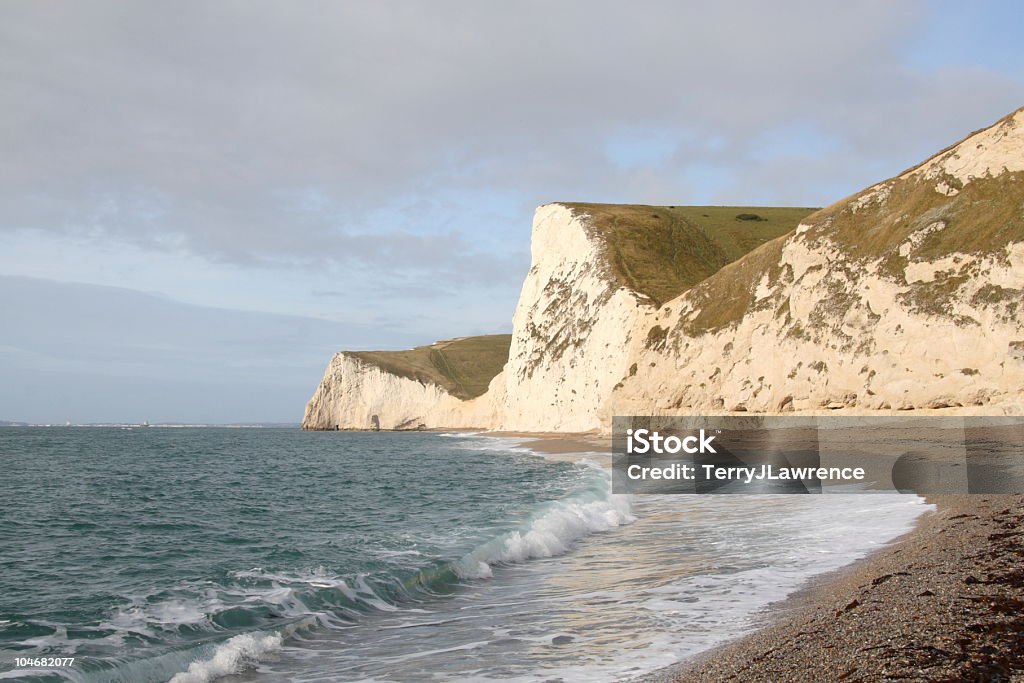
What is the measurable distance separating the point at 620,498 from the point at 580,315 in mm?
45122

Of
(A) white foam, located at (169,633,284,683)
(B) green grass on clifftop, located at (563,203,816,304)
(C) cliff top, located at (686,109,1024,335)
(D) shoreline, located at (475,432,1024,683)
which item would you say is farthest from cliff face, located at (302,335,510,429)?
(A) white foam, located at (169,633,284,683)

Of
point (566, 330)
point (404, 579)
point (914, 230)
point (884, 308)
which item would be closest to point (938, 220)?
point (914, 230)

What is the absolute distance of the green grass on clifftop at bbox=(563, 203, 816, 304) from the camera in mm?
65812

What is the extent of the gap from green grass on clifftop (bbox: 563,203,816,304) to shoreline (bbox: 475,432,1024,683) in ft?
166

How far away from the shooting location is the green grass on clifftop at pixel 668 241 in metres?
65.8

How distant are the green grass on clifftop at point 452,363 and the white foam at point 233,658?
371ft

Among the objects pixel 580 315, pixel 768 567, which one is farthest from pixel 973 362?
pixel 580 315

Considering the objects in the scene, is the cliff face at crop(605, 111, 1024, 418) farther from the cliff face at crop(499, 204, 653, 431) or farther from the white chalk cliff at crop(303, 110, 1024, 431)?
the cliff face at crop(499, 204, 653, 431)

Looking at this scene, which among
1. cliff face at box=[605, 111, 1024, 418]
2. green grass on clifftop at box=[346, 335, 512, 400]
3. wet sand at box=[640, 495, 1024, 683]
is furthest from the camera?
green grass on clifftop at box=[346, 335, 512, 400]

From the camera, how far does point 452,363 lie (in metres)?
138

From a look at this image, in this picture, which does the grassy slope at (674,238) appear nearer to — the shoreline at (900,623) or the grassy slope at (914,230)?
the grassy slope at (914,230)

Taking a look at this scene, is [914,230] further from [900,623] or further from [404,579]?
[900,623]

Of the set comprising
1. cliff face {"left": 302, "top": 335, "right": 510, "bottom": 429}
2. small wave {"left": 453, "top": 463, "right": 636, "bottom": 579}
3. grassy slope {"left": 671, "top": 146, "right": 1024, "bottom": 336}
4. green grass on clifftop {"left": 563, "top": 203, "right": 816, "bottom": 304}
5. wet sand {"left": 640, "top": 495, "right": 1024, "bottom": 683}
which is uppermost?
green grass on clifftop {"left": 563, "top": 203, "right": 816, "bottom": 304}

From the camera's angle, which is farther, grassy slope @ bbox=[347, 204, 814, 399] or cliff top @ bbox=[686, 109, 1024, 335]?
grassy slope @ bbox=[347, 204, 814, 399]
